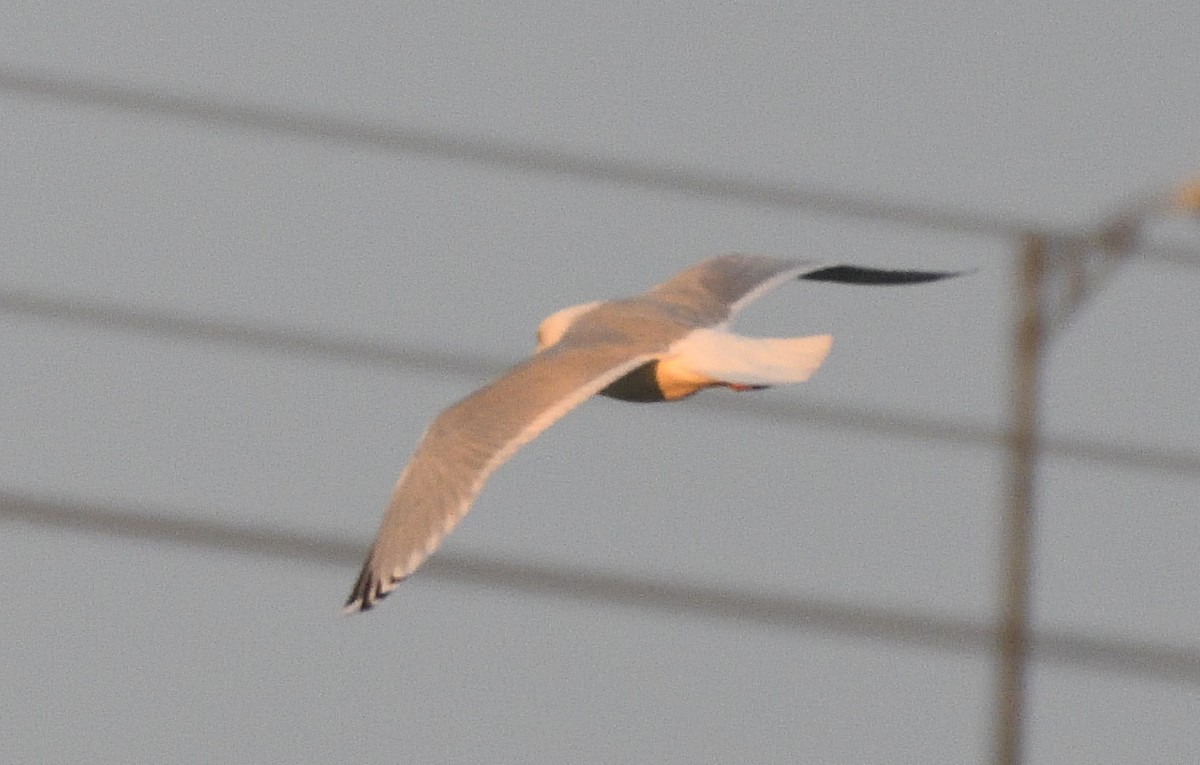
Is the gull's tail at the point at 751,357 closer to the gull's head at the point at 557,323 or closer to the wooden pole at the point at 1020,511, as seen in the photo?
the gull's head at the point at 557,323

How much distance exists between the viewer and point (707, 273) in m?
5.70

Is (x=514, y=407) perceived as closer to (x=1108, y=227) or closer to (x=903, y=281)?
(x=903, y=281)

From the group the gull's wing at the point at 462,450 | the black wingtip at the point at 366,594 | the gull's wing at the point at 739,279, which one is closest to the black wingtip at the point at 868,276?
the gull's wing at the point at 739,279

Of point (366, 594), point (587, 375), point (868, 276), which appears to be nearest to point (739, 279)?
point (868, 276)

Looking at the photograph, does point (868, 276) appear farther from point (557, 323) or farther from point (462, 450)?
point (462, 450)

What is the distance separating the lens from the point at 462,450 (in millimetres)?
4867

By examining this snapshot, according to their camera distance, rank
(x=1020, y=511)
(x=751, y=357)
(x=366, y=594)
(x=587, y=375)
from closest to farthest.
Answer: (x=366, y=594) → (x=587, y=375) → (x=751, y=357) → (x=1020, y=511)

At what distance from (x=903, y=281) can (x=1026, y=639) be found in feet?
5.70

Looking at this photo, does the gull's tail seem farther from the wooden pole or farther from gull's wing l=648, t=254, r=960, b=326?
the wooden pole

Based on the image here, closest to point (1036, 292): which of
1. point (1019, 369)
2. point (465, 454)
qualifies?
point (1019, 369)

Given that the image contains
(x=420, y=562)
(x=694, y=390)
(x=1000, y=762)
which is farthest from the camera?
(x=1000, y=762)

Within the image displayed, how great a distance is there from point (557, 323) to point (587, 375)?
539mm

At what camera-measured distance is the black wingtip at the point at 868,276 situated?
17.9ft

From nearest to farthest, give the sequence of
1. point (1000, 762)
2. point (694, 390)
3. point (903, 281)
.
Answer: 1. point (694, 390)
2. point (903, 281)
3. point (1000, 762)
